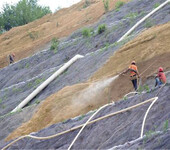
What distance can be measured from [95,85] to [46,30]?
80.9 feet

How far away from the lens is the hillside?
643 inches

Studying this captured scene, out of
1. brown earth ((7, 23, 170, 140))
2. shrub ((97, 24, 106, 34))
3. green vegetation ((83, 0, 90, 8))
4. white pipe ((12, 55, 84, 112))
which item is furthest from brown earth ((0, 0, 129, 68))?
brown earth ((7, 23, 170, 140))

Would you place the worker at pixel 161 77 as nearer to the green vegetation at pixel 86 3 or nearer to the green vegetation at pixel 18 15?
the green vegetation at pixel 86 3

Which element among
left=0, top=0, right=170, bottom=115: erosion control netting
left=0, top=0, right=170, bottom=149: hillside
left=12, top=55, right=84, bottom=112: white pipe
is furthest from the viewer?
left=0, top=0, right=170, bottom=115: erosion control netting

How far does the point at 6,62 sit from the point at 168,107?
28.7m

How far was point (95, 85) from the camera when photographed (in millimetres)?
23281

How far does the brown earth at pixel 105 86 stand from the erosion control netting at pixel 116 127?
9.46 ft

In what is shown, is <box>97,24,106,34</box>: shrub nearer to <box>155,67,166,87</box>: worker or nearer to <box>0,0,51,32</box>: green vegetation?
<box>155,67,166,87</box>: worker

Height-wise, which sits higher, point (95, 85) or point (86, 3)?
point (86, 3)

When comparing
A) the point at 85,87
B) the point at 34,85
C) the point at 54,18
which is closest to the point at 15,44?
the point at 54,18

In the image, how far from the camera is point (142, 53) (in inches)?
947

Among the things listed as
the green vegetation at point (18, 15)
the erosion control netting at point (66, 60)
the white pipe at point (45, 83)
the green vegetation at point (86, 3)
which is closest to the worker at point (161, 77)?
the erosion control netting at point (66, 60)

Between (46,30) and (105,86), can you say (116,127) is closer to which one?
(105,86)

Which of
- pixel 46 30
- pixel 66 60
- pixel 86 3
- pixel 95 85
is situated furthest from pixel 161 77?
pixel 86 3
